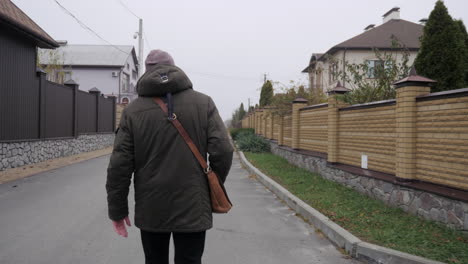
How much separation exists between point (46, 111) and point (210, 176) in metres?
14.2

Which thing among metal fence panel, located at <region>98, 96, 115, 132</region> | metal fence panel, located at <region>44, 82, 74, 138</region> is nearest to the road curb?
metal fence panel, located at <region>44, 82, 74, 138</region>

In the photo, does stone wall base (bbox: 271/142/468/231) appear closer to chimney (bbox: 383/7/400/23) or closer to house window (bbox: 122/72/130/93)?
chimney (bbox: 383/7/400/23)

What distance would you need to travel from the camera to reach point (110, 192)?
8.37 ft

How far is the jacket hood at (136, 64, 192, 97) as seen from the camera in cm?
255

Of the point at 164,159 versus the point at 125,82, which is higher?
the point at 125,82

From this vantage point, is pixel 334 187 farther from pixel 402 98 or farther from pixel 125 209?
pixel 125 209

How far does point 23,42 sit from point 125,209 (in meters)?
12.8

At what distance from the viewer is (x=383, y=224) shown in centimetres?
551

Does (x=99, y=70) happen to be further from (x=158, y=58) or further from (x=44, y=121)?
(x=158, y=58)

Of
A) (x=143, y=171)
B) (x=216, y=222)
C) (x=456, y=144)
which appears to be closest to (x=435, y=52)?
(x=456, y=144)

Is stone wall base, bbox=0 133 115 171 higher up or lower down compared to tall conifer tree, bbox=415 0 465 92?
lower down

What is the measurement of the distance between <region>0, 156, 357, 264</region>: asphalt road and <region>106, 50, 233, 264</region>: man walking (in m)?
2.01

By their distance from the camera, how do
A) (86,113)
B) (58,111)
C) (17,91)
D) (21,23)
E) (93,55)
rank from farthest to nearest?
(93,55)
(86,113)
(58,111)
(17,91)
(21,23)

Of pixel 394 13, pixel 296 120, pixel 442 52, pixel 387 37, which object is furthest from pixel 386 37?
pixel 442 52
